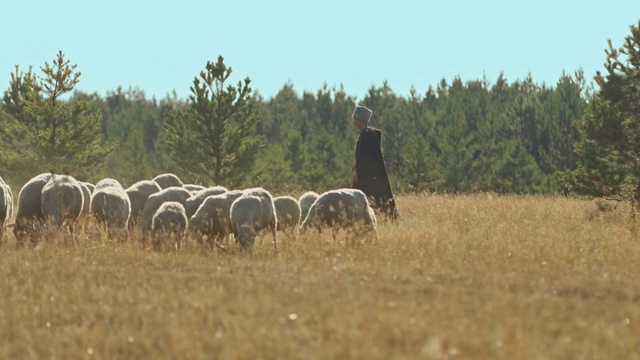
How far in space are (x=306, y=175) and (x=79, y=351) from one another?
49.6 metres

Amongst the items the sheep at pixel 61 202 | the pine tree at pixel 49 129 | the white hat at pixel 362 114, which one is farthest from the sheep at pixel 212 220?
the pine tree at pixel 49 129

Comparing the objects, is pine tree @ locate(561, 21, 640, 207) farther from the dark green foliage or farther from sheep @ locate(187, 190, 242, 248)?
sheep @ locate(187, 190, 242, 248)

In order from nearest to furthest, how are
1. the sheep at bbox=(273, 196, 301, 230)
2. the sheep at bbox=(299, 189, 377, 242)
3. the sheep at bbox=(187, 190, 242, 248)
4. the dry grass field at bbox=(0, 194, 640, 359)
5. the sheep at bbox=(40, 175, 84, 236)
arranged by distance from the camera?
the dry grass field at bbox=(0, 194, 640, 359), the sheep at bbox=(187, 190, 242, 248), the sheep at bbox=(299, 189, 377, 242), the sheep at bbox=(40, 175, 84, 236), the sheep at bbox=(273, 196, 301, 230)

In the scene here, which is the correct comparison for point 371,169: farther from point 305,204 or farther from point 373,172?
point 305,204

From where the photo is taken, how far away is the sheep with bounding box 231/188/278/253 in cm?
1258

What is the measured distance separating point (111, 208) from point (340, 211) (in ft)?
13.9

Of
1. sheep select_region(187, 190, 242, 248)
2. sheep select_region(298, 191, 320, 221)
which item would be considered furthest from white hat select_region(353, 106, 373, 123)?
sheep select_region(187, 190, 242, 248)

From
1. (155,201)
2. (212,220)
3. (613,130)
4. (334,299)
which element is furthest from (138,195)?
(613,130)

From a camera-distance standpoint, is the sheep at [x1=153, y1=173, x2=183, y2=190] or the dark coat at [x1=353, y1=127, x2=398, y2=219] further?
the sheep at [x1=153, y1=173, x2=183, y2=190]

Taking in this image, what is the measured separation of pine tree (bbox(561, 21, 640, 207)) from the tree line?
38mm

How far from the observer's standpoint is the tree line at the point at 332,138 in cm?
3641

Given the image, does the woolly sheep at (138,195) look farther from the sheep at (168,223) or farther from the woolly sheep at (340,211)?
the woolly sheep at (340,211)

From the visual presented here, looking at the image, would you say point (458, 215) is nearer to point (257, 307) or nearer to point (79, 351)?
point (257, 307)

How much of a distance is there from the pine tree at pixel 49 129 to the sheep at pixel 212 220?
24278 millimetres
